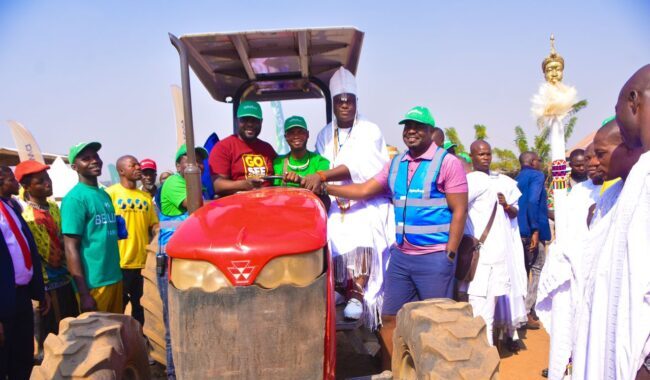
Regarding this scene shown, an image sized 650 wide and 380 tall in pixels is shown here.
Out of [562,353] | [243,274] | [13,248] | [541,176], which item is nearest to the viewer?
[243,274]

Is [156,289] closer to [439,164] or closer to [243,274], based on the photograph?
[243,274]

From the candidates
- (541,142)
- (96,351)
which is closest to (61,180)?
(96,351)

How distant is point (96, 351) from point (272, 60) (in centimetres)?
266

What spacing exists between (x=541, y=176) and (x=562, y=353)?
425cm

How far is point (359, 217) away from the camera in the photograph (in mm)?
3639

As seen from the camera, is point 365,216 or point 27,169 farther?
point 27,169

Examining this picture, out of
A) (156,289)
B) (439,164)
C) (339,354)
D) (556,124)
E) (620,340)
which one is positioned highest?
(556,124)

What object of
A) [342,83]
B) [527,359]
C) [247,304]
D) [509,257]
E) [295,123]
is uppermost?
[342,83]

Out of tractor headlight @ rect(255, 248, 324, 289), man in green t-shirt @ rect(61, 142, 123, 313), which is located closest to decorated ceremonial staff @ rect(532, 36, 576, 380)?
tractor headlight @ rect(255, 248, 324, 289)

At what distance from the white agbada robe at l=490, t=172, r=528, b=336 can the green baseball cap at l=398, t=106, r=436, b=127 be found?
166 cm

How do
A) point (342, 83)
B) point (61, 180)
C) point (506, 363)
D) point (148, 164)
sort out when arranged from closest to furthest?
1. point (342, 83)
2. point (506, 363)
3. point (148, 164)
4. point (61, 180)

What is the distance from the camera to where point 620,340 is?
159 cm

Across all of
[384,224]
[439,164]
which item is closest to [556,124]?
[439,164]

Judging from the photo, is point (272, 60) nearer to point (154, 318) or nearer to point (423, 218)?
point (423, 218)
